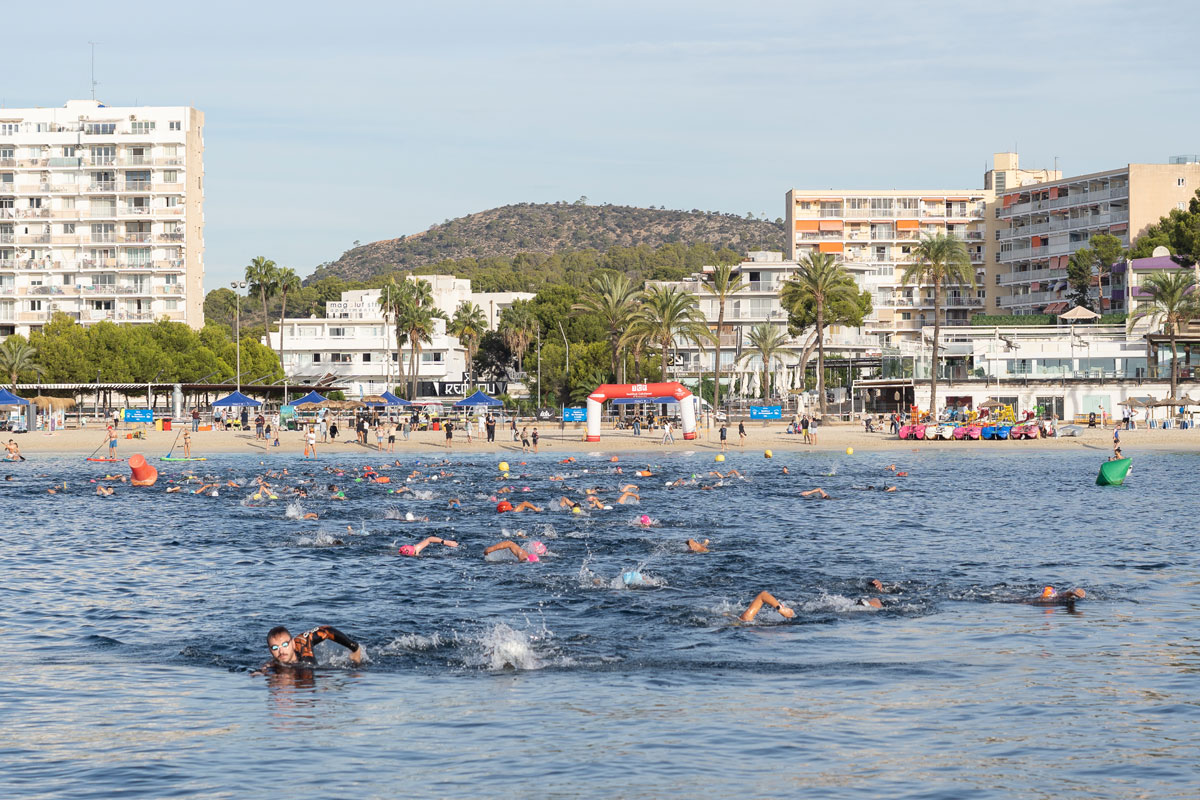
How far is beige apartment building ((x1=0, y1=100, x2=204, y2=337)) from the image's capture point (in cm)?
10569

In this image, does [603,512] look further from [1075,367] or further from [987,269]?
[987,269]

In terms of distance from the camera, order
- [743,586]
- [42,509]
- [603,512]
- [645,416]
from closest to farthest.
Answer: [743,586], [603,512], [42,509], [645,416]

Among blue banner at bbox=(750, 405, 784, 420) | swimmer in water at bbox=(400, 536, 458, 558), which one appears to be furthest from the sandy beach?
swimmer in water at bbox=(400, 536, 458, 558)

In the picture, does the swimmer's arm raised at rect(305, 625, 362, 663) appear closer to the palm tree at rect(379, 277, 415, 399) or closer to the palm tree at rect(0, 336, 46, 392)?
the palm tree at rect(0, 336, 46, 392)

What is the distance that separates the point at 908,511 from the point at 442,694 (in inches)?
904

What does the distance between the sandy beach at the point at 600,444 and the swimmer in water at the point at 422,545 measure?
104 ft

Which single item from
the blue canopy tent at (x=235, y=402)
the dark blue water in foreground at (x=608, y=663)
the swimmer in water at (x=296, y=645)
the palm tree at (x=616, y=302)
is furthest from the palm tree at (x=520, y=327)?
the swimmer in water at (x=296, y=645)

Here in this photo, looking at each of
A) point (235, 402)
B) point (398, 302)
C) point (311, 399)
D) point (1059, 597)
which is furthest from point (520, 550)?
point (398, 302)

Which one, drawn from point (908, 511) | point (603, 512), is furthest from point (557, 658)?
point (908, 511)

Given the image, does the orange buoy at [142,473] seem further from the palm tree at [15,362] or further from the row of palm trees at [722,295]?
the palm tree at [15,362]

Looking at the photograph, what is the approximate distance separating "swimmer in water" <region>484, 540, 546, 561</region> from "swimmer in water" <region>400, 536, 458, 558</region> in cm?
174

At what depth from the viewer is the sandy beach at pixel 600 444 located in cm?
6053

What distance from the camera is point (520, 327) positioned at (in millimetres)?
110562

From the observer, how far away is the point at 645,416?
76.9 meters
